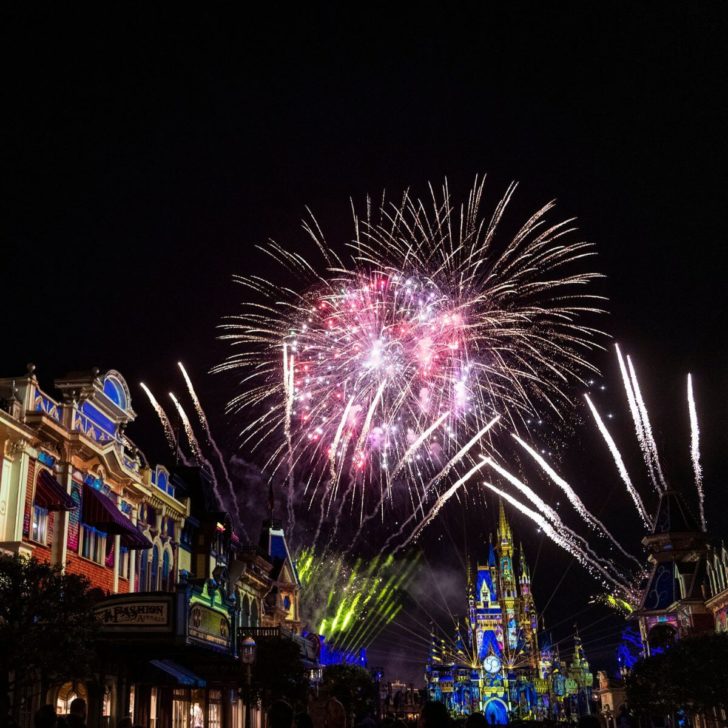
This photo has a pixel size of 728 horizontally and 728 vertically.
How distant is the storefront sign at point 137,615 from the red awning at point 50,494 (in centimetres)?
314

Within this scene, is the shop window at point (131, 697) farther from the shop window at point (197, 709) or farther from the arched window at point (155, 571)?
the shop window at point (197, 709)

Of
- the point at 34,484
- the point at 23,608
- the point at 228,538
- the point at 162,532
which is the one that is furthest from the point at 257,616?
the point at 23,608

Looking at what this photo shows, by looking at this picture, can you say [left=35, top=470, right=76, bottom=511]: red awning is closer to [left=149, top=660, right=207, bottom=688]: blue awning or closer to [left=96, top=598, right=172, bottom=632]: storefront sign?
[left=96, top=598, right=172, bottom=632]: storefront sign

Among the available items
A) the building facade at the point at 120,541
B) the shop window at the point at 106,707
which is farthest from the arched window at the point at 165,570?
the shop window at the point at 106,707

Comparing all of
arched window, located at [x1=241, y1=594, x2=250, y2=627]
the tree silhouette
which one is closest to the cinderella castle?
arched window, located at [x1=241, y1=594, x2=250, y2=627]

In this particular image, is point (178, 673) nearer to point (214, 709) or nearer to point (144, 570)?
point (144, 570)

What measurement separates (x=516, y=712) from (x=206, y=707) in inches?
5582

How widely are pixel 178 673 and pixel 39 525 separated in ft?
32.5

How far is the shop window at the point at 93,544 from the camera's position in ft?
92.5

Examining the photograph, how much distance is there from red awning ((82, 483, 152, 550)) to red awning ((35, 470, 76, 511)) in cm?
226

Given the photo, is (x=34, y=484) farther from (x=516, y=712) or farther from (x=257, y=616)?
(x=516, y=712)

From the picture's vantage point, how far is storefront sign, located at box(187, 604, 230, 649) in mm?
A: 27266

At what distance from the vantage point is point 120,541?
3102cm

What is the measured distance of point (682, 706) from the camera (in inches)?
1785
